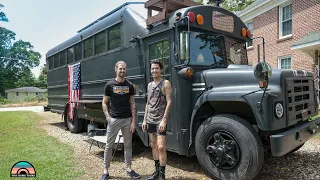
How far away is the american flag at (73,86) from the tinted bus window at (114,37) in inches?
85.7

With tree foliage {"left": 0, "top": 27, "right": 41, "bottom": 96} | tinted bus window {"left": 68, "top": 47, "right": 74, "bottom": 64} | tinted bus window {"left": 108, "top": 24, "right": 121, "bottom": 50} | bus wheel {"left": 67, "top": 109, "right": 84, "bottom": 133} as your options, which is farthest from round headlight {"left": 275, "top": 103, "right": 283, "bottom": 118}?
tree foliage {"left": 0, "top": 27, "right": 41, "bottom": 96}

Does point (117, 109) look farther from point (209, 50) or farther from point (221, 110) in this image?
point (209, 50)

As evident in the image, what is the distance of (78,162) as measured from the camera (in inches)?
213

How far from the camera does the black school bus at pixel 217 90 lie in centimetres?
367

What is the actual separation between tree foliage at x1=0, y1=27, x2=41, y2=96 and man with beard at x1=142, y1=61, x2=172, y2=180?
2703 inches

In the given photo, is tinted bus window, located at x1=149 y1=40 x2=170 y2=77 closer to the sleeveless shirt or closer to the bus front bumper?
the sleeveless shirt

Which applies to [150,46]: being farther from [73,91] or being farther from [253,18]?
[253,18]

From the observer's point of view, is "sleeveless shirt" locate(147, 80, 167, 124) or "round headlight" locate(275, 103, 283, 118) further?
"sleeveless shirt" locate(147, 80, 167, 124)

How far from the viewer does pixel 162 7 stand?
192 inches

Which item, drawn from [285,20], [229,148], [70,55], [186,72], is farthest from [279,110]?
[285,20]

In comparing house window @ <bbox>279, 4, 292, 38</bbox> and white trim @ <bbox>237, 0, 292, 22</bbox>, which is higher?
white trim @ <bbox>237, 0, 292, 22</bbox>

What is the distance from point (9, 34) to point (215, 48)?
77.5 metres

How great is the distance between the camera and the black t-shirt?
4379 mm

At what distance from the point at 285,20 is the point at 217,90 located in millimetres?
11885
